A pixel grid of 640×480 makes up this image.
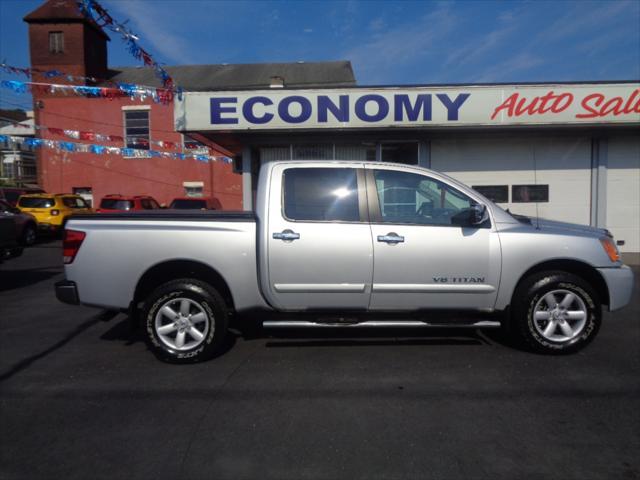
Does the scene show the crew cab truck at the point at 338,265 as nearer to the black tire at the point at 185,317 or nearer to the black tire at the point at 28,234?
the black tire at the point at 185,317

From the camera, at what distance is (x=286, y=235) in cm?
446

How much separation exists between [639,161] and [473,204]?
880cm

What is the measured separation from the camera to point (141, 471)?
9.27ft

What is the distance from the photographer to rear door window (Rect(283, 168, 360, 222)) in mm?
4586

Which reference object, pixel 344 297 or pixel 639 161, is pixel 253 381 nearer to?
pixel 344 297

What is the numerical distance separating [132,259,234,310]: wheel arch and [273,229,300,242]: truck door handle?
26.0 inches

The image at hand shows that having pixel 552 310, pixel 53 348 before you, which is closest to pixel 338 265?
pixel 552 310

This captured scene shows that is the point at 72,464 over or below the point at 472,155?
below

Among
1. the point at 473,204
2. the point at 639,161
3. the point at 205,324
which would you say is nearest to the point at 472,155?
the point at 639,161

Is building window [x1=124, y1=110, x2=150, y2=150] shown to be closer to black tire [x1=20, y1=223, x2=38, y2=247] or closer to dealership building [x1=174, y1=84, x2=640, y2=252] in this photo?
black tire [x1=20, y1=223, x2=38, y2=247]

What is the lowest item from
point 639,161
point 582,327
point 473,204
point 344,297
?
point 582,327

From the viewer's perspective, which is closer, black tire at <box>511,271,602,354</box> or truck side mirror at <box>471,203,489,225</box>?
truck side mirror at <box>471,203,489,225</box>

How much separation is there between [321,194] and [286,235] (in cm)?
55

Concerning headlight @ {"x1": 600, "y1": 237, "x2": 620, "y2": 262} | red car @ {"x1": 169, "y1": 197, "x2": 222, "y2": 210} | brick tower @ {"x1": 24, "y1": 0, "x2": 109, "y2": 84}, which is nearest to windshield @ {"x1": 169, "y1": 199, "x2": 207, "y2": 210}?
red car @ {"x1": 169, "y1": 197, "x2": 222, "y2": 210}
